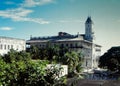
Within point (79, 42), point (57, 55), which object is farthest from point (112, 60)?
point (79, 42)

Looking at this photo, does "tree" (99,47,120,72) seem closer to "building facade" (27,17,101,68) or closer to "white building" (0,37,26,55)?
"building facade" (27,17,101,68)

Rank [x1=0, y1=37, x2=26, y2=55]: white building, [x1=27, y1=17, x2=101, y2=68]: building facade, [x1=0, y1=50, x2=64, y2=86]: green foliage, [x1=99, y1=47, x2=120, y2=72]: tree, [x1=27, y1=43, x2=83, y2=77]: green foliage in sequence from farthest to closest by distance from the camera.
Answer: [x1=27, y1=17, x2=101, y2=68]: building facade < [x1=99, y1=47, x2=120, y2=72]: tree < [x1=0, y1=37, x2=26, y2=55]: white building < [x1=27, y1=43, x2=83, y2=77]: green foliage < [x1=0, y1=50, x2=64, y2=86]: green foliage

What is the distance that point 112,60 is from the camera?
76.2m

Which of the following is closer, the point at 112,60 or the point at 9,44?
the point at 9,44

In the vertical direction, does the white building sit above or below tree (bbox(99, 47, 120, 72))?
above

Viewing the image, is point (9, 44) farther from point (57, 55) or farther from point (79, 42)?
point (79, 42)

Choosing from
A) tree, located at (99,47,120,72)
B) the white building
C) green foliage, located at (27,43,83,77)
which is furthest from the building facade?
the white building

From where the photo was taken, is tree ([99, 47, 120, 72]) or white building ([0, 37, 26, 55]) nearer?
white building ([0, 37, 26, 55])

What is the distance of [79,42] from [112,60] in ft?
62.0

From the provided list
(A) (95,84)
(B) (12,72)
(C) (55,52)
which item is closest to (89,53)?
(C) (55,52)

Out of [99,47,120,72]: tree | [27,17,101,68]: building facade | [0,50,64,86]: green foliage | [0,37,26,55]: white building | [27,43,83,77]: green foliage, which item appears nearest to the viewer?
[0,50,64,86]: green foliage

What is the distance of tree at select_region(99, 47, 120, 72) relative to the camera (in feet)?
248

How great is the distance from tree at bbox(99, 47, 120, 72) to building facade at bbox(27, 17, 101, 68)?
38.4 feet

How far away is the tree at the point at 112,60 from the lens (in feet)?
248
